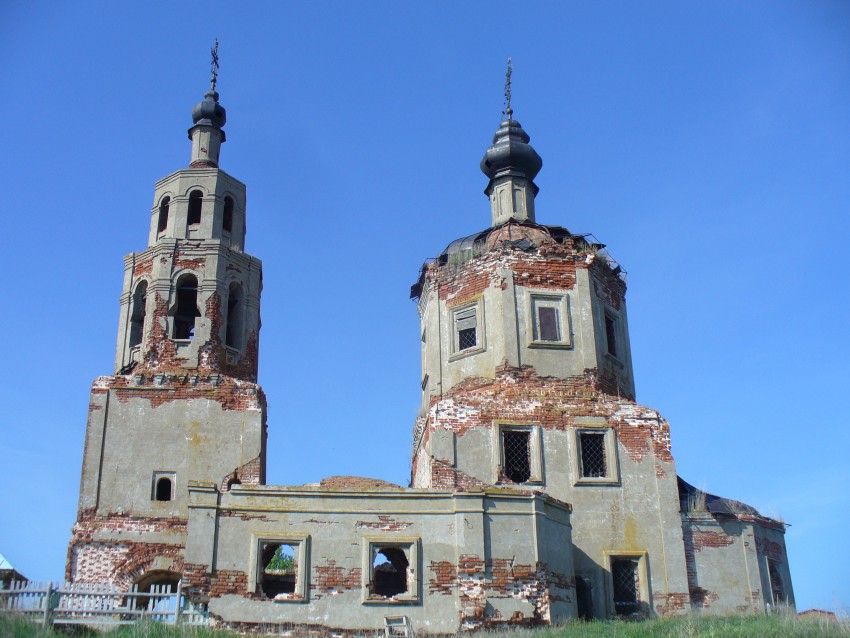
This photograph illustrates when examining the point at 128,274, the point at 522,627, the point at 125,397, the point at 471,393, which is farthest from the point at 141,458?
the point at 522,627

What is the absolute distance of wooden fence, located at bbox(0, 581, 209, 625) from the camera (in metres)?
19.1

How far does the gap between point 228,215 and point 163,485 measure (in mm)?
8307

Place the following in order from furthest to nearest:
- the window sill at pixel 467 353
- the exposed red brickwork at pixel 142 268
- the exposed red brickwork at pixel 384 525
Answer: the exposed red brickwork at pixel 142 268 → the window sill at pixel 467 353 → the exposed red brickwork at pixel 384 525

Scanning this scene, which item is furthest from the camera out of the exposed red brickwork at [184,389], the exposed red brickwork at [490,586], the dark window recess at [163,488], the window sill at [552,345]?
the window sill at [552,345]

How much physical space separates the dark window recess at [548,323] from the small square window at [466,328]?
1.60 m

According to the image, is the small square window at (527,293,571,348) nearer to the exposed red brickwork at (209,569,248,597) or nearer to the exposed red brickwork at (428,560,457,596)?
the exposed red brickwork at (428,560,457,596)

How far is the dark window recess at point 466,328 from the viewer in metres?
28.5

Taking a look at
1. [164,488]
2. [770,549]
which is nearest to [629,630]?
[770,549]

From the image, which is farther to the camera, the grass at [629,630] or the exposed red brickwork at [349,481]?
the exposed red brickwork at [349,481]

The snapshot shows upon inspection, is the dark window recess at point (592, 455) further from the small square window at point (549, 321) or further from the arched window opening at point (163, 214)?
the arched window opening at point (163, 214)

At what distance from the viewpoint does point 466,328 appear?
28625 mm

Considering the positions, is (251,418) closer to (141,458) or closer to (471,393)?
(141,458)

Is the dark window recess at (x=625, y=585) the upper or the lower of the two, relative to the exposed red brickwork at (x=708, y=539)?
lower

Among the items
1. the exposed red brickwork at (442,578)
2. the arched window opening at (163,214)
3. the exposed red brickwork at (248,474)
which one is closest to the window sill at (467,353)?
the exposed red brickwork at (248,474)
